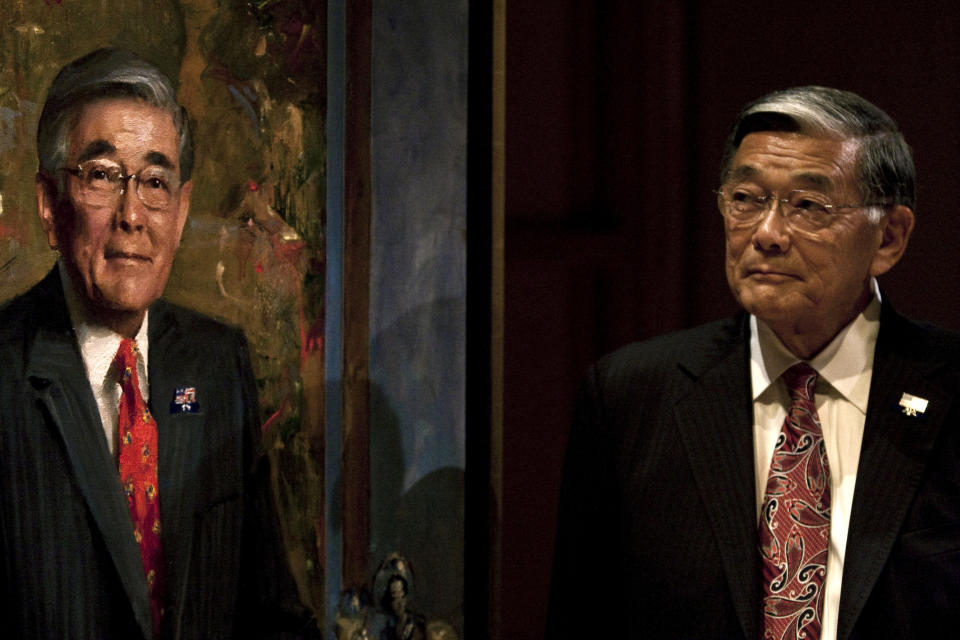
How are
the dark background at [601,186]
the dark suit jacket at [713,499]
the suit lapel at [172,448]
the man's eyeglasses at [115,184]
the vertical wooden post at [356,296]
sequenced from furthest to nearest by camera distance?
the dark background at [601,186] → the vertical wooden post at [356,296] → the suit lapel at [172,448] → the man's eyeglasses at [115,184] → the dark suit jacket at [713,499]

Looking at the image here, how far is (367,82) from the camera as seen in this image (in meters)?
2.44

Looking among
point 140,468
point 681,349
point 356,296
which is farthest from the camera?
point 356,296

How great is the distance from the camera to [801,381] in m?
2.06

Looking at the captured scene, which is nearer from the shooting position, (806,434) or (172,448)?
(806,434)

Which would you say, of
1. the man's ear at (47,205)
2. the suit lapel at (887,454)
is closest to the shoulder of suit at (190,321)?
the man's ear at (47,205)

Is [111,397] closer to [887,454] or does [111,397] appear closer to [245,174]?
[245,174]

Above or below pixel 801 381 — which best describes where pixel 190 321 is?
above

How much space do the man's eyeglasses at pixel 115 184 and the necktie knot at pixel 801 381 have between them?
118 centimetres

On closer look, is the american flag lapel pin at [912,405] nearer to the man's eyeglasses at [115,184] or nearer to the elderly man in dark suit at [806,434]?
the elderly man in dark suit at [806,434]

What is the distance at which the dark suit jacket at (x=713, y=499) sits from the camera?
6.30 ft

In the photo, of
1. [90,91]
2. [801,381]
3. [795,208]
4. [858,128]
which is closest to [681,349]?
[801,381]

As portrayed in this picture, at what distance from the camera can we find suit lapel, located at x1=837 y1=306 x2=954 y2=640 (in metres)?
1.92

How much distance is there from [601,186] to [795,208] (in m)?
0.85

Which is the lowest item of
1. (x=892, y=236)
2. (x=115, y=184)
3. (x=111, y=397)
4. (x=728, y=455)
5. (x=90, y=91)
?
(x=728, y=455)
